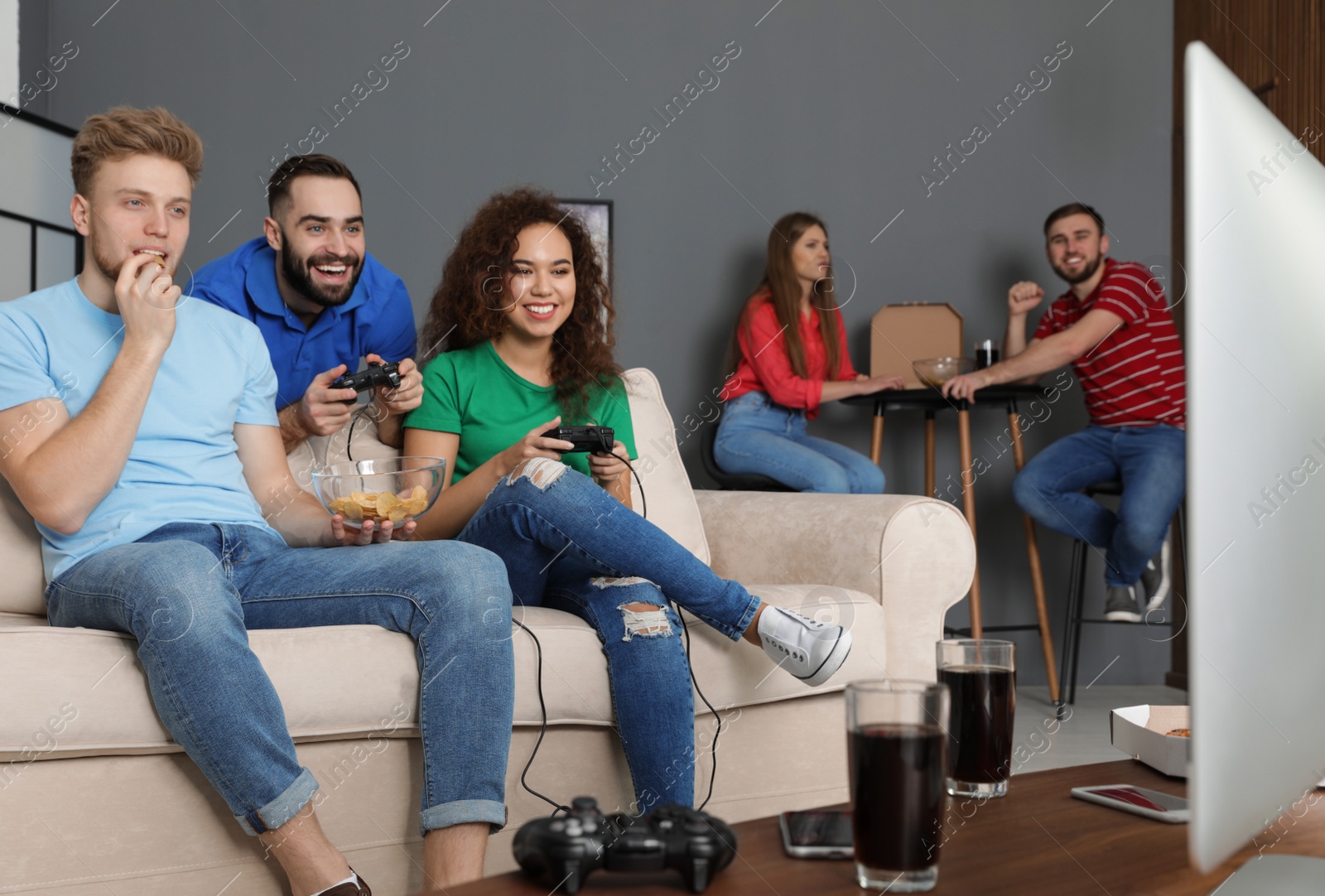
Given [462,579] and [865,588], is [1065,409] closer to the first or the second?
[865,588]

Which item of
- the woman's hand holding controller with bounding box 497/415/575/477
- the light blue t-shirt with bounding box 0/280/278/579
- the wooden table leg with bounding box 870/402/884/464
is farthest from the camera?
the wooden table leg with bounding box 870/402/884/464

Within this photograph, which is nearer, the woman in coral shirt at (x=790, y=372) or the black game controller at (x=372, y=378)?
the black game controller at (x=372, y=378)

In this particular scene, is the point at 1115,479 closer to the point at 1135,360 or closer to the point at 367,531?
the point at 1135,360

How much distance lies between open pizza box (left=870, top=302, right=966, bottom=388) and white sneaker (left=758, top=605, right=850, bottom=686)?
6.92ft

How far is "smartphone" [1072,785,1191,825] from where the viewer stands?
2.48 feet

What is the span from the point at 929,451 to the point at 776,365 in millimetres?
629

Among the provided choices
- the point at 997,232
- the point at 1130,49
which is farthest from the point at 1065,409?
the point at 1130,49

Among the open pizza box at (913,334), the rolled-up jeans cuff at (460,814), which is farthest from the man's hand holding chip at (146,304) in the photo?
the open pizza box at (913,334)

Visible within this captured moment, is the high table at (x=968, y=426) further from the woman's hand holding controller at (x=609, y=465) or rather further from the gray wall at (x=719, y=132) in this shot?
the woman's hand holding controller at (x=609, y=465)

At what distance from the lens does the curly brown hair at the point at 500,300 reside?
2031mm

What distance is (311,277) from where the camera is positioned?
2.12 m

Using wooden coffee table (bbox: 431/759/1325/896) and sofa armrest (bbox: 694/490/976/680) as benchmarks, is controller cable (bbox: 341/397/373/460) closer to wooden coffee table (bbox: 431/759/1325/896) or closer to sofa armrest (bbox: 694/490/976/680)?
sofa armrest (bbox: 694/490/976/680)

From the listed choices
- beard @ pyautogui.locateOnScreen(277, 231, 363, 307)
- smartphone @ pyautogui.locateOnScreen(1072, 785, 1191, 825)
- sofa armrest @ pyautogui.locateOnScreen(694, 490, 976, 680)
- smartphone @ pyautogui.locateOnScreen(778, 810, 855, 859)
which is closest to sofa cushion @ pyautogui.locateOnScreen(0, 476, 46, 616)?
beard @ pyautogui.locateOnScreen(277, 231, 363, 307)

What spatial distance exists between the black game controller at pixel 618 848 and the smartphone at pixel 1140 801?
1.08ft
